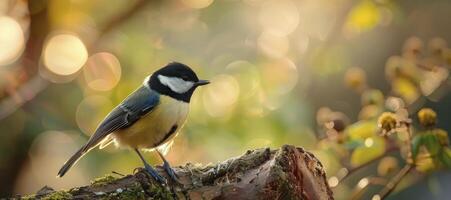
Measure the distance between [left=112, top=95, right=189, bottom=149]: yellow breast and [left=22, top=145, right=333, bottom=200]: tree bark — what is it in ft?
1.47

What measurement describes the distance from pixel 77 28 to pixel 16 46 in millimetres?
280

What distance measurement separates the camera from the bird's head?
8.13 feet

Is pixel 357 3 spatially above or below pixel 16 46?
above

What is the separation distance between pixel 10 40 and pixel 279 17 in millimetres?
1222

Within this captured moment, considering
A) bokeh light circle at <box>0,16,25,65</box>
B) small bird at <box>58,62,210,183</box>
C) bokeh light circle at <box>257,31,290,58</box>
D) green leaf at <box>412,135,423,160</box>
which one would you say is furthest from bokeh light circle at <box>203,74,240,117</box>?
A: green leaf at <box>412,135,423,160</box>

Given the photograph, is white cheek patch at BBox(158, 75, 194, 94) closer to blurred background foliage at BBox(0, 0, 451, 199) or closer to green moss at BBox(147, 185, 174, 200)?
blurred background foliage at BBox(0, 0, 451, 199)

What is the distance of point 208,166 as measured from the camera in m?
1.92

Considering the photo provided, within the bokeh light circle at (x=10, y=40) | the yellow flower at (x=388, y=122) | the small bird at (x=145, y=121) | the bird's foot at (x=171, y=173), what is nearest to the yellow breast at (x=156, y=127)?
the small bird at (x=145, y=121)

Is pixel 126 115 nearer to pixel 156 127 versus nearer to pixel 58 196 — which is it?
pixel 156 127

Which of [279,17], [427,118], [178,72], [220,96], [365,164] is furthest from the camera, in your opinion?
[279,17]

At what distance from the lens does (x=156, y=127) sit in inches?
92.8

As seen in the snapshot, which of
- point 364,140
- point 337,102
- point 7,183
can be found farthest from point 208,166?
point 337,102

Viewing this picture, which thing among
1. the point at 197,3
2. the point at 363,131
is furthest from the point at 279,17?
the point at 363,131

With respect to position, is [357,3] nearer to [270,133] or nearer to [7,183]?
[270,133]
